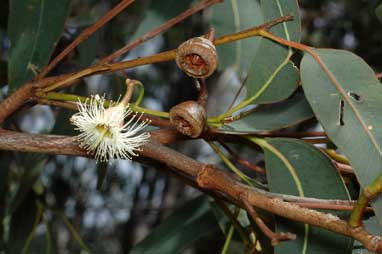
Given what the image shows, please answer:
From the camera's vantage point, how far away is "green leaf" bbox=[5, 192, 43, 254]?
141 centimetres

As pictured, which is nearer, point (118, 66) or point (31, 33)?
point (118, 66)

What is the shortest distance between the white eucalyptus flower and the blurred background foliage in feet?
0.43

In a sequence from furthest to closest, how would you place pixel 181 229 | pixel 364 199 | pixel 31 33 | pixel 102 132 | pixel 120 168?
pixel 120 168, pixel 181 229, pixel 31 33, pixel 102 132, pixel 364 199

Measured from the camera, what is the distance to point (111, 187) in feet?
11.4

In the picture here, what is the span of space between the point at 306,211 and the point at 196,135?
0.20m

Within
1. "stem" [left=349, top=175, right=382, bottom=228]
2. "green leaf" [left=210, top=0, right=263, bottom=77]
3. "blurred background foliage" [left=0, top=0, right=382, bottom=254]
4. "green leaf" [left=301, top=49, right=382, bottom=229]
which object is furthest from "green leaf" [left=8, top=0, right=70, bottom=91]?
"stem" [left=349, top=175, right=382, bottom=228]

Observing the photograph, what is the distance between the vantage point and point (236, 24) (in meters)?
1.43

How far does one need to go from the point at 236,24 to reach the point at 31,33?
0.48 meters

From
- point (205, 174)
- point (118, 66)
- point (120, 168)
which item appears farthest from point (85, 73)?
point (120, 168)

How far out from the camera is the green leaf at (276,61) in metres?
0.93

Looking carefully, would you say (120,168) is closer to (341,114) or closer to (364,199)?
(341,114)

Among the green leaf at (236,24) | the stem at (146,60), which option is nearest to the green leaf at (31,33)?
the stem at (146,60)

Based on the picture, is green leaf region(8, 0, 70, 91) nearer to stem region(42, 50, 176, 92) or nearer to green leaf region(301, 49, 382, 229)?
stem region(42, 50, 176, 92)

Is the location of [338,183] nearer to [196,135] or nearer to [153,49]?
[196,135]
